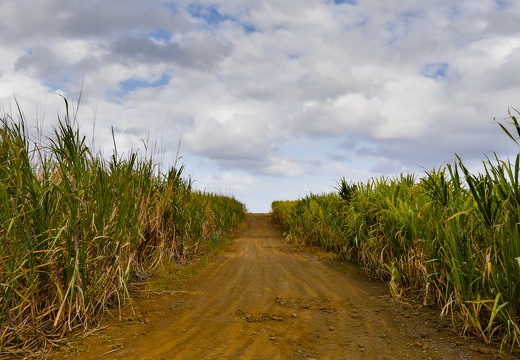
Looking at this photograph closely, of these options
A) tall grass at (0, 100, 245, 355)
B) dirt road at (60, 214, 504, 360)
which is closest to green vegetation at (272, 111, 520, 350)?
dirt road at (60, 214, 504, 360)

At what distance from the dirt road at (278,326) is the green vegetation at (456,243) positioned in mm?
280

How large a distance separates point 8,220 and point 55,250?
0.43m

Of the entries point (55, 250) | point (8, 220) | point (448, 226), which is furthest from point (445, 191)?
point (8, 220)

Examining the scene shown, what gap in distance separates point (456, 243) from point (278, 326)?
1.91 meters

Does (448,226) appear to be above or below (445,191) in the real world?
below

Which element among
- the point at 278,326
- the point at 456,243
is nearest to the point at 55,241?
the point at 278,326

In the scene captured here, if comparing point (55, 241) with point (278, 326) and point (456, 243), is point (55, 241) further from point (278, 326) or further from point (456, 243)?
point (456, 243)

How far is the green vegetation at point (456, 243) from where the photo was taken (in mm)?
3512

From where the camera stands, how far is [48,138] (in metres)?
4.08

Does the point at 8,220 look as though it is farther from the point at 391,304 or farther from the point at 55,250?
the point at 391,304

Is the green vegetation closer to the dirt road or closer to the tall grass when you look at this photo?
the dirt road

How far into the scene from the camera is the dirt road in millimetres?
3594

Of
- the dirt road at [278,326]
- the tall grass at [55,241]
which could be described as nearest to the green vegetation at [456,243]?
the dirt road at [278,326]

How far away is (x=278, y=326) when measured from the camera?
4.21 metres
